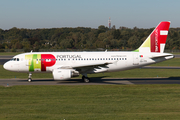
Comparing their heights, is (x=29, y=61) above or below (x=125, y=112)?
above

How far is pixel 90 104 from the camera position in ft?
59.2

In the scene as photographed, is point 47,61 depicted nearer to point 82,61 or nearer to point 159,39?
point 82,61

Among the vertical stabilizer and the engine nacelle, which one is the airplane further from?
the engine nacelle

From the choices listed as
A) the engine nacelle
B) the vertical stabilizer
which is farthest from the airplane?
the engine nacelle

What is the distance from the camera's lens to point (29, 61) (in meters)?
30.2

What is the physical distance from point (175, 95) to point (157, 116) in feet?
24.2

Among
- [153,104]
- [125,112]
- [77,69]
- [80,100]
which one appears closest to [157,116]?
[125,112]

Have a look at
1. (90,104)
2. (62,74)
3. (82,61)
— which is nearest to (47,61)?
(62,74)

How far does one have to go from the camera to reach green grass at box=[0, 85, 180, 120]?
1495cm

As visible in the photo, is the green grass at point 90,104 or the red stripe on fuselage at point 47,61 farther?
the red stripe on fuselage at point 47,61

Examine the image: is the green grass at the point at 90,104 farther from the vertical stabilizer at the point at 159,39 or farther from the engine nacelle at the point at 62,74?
the vertical stabilizer at the point at 159,39

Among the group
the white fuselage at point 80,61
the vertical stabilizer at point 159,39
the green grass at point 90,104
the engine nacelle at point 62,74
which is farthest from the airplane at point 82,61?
the green grass at point 90,104

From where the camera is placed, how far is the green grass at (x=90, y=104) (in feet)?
49.0

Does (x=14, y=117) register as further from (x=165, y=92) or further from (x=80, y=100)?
(x=165, y=92)
